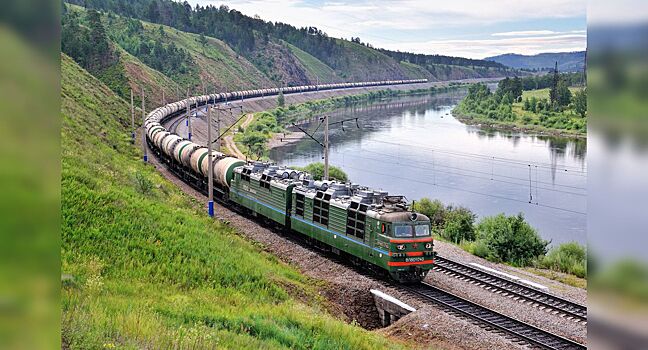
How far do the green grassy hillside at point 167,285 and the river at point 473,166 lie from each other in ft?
74.6

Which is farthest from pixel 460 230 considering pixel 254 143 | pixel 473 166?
pixel 254 143

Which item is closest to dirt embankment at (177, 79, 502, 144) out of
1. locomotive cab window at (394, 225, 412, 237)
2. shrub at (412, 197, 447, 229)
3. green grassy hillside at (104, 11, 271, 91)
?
green grassy hillside at (104, 11, 271, 91)

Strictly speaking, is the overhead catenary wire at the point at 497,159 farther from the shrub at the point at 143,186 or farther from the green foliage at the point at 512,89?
the green foliage at the point at 512,89

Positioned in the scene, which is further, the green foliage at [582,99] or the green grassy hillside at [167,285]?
the green grassy hillside at [167,285]

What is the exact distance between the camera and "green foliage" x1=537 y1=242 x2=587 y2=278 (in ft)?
87.9

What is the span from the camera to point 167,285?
1677 centimetres

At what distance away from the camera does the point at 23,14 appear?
1.95m

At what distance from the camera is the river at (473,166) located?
51.1 meters

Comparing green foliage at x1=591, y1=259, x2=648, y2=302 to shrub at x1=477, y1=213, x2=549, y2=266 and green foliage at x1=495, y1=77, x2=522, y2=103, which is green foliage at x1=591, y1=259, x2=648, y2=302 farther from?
green foliage at x1=495, y1=77, x2=522, y2=103

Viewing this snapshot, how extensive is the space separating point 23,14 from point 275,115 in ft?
402

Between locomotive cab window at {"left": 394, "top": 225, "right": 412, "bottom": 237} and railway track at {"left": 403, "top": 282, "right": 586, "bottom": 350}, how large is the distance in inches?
73.6

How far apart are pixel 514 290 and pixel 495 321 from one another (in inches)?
140

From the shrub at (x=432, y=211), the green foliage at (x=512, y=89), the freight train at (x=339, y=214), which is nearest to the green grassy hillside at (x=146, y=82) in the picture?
the shrub at (x=432, y=211)

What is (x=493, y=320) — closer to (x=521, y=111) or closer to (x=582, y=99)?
(x=582, y=99)
